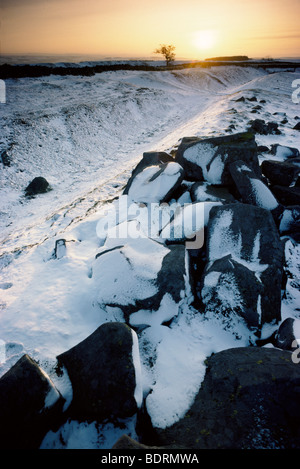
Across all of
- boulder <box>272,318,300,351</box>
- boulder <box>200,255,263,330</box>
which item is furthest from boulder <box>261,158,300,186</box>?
A: boulder <box>272,318,300,351</box>

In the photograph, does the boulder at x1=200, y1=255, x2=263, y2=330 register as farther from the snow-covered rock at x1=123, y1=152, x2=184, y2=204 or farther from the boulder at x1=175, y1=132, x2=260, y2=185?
the boulder at x1=175, y1=132, x2=260, y2=185

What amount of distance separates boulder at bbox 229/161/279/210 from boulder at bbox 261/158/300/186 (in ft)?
5.32

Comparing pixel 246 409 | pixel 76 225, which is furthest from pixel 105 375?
pixel 76 225

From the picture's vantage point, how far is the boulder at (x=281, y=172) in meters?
6.02

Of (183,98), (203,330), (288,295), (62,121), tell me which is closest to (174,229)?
(203,330)

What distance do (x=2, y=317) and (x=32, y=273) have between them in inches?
36.6

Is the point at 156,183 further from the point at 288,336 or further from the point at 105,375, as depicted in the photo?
the point at 105,375

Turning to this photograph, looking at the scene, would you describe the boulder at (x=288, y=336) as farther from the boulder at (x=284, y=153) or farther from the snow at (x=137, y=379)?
the boulder at (x=284, y=153)

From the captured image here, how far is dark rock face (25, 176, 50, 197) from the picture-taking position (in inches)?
335

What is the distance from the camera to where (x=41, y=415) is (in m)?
2.09

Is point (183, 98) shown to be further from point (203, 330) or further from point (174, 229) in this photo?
point (203, 330)

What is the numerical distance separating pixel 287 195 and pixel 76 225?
4.98 meters

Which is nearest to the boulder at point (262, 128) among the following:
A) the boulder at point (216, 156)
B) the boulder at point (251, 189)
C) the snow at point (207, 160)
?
the boulder at point (216, 156)
